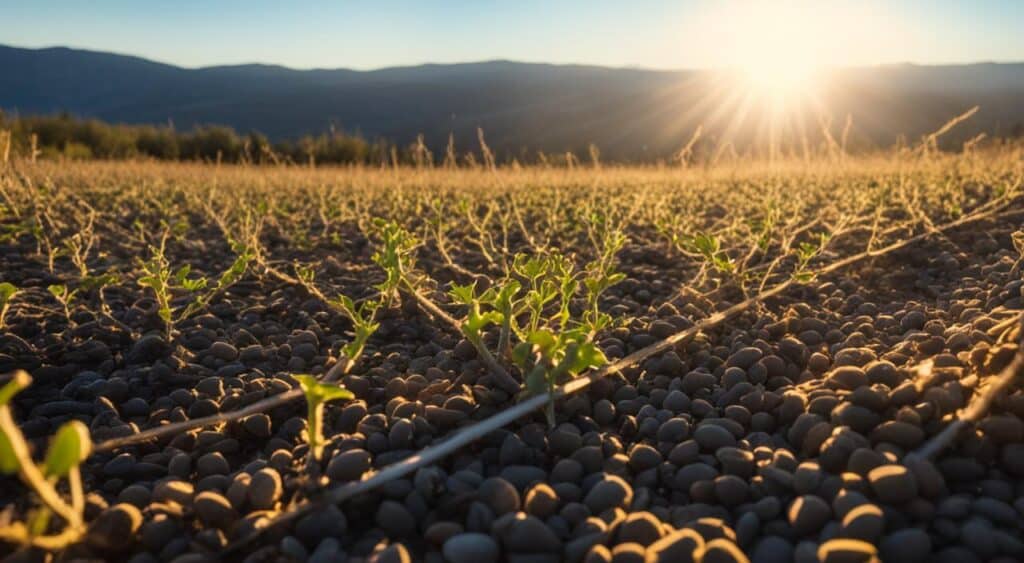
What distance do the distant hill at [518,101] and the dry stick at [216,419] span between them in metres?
5.84

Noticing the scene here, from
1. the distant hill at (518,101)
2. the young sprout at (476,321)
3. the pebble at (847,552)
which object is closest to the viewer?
the pebble at (847,552)

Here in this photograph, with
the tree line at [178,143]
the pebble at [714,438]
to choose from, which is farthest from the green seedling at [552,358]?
the tree line at [178,143]

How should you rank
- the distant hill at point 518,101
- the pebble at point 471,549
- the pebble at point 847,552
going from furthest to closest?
the distant hill at point 518,101 < the pebble at point 471,549 < the pebble at point 847,552

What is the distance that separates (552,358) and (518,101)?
7758 centimetres

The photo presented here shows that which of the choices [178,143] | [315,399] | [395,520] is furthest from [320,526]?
[178,143]

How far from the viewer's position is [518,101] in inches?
3019

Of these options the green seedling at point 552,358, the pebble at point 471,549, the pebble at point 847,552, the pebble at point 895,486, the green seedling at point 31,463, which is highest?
the green seedling at point 31,463

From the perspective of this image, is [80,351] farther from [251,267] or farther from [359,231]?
[359,231]

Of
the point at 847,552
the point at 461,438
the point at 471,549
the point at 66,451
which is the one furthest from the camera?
the point at 461,438

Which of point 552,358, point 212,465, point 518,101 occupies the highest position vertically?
point 518,101

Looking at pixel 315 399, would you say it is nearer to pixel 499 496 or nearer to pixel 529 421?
pixel 499 496

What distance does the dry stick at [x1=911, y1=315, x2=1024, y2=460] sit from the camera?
→ 1.44 m

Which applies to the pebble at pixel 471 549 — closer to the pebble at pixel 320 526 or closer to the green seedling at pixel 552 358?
the pebble at pixel 320 526

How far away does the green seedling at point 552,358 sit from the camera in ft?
5.61
